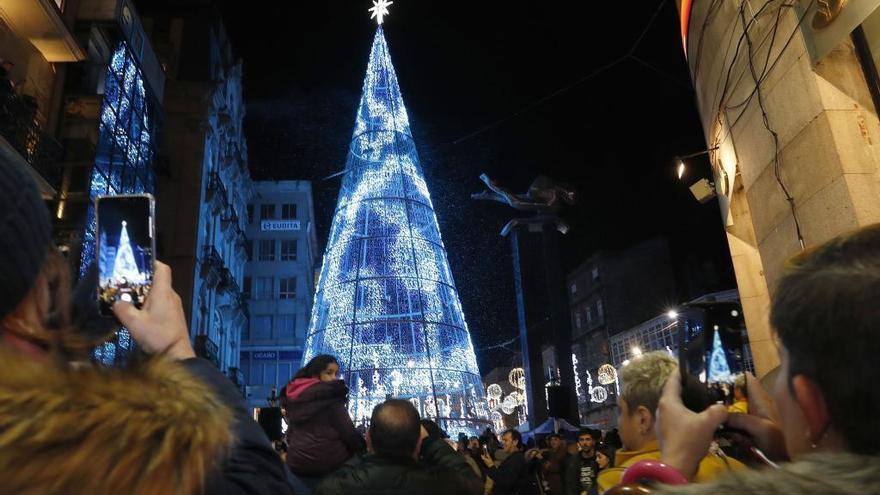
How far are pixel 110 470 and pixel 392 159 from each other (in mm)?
17039

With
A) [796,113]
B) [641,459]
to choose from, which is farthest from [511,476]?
[641,459]

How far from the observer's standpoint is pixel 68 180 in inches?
663

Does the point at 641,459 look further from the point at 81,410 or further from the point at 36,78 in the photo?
the point at 36,78

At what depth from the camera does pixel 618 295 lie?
57750mm

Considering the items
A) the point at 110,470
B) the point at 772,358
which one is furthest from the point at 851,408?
the point at 772,358

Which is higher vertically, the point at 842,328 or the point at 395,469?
the point at 842,328

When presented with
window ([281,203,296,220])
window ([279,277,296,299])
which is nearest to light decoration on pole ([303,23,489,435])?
window ([279,277,296,299])

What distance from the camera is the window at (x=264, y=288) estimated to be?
153 feet

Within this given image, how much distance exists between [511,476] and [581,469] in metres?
1.18

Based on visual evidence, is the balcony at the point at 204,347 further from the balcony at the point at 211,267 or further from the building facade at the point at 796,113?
the building facade at the point at 796,113

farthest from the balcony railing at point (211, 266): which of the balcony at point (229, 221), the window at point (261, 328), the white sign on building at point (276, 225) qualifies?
the white sign on building at point (276, 225)

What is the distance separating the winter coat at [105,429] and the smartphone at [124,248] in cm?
63

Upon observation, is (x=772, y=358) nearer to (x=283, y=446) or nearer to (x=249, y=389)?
(x=283, y=446)

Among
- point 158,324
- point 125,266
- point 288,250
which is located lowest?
point 158,324
